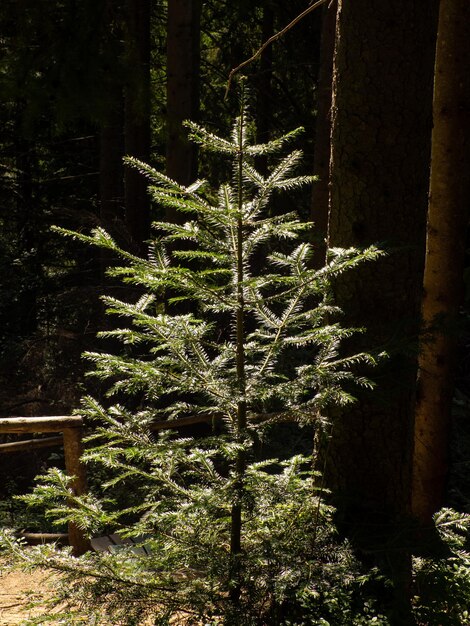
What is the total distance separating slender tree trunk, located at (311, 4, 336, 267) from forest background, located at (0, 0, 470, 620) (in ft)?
0.09

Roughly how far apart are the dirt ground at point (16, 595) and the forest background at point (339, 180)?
2.39m

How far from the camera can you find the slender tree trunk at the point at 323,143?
8977 mm

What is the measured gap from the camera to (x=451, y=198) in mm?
5359

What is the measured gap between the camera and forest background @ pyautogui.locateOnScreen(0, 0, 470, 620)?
393 cm

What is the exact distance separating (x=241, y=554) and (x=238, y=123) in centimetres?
200

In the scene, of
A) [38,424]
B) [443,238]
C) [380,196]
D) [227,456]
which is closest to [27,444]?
[38,424]

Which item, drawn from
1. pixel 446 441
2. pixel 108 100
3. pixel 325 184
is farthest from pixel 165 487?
pixel 325 184

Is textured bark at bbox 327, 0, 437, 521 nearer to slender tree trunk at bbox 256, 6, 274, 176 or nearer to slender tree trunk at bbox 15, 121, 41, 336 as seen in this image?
slender tree trunk at bbox 15, 121, 41, 336

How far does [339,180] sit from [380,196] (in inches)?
10.1

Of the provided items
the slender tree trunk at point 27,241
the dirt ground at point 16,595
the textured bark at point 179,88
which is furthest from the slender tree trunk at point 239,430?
the slender tree trunk at point 27,241

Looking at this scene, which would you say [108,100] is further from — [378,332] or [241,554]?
[241,554]

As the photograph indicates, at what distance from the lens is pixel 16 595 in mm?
5270

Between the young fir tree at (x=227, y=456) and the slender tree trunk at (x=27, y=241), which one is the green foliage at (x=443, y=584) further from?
the slender tree trunk at (x=27, y=241)

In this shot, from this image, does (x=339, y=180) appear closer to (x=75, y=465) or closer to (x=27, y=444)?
(x=75, y=465)
